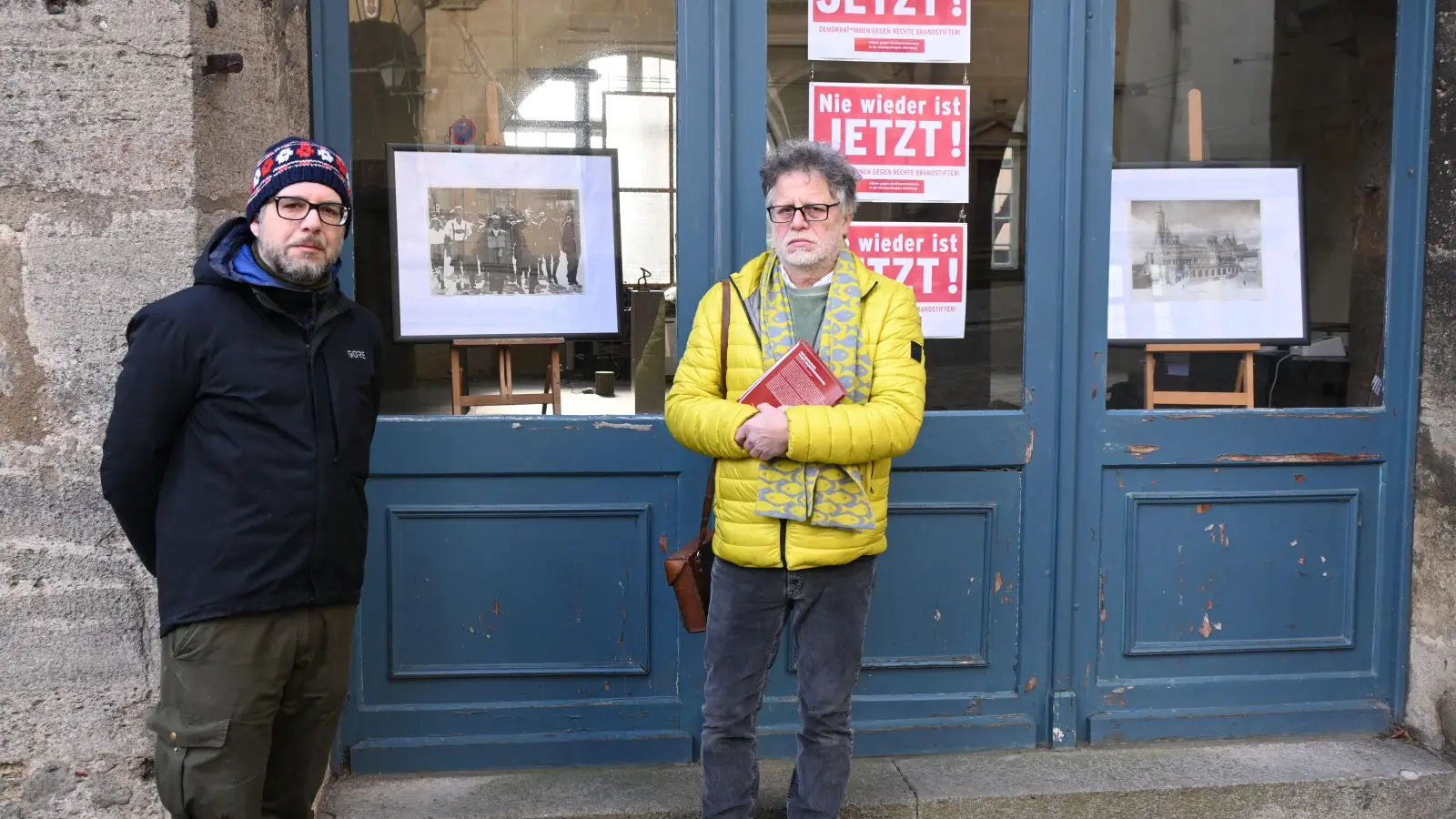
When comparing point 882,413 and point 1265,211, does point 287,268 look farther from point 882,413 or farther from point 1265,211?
point 1265,211

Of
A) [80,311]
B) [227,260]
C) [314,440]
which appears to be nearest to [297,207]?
[227,260]

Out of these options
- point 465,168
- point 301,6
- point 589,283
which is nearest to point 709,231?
point 589,283

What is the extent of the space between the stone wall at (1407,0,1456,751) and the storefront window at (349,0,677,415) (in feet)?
8.17

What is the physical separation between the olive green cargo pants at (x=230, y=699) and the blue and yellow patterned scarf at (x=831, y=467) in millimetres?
1071

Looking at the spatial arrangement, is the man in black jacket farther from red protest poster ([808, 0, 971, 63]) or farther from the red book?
red protest poster ([808, 0, 971, 63])

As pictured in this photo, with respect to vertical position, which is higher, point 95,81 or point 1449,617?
point 95,81

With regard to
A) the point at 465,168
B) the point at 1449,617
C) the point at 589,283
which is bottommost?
the point at 1449,617

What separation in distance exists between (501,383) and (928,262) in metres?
1.42

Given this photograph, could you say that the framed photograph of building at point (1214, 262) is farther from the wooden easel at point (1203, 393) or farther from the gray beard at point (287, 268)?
the gray beard at point (287, 268)

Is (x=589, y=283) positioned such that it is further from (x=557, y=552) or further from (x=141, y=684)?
(x=141, y=684)

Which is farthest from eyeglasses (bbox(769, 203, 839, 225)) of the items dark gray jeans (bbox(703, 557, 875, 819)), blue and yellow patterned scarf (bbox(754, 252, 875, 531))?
dark gray jeans (bbox(703, 557, 875, 819))

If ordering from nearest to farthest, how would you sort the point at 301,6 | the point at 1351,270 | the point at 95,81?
the point at 95,81 → the point at 301,6 → the point at 1351,270

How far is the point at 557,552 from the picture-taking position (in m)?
3.70

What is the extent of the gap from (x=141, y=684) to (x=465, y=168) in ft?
5.70
